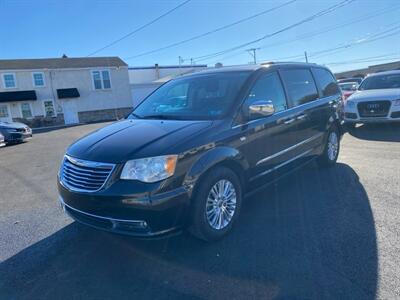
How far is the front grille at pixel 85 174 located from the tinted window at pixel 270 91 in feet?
6.05

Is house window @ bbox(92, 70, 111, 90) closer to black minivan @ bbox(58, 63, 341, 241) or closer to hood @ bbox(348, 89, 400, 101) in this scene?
hood @ bbox(348, 89, 400, 101)

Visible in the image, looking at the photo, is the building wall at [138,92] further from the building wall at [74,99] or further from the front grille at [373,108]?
the front grille at [373,108]

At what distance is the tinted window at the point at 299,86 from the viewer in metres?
4.64

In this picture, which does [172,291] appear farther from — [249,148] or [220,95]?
[220,95]

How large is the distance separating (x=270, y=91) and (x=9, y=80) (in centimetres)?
3008

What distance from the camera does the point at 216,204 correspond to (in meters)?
3.45

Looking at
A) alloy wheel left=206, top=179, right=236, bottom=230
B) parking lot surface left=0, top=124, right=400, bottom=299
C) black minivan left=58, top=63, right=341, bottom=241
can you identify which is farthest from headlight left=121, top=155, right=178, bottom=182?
parking lot surface left=0, top=124, right=400, bottom=299

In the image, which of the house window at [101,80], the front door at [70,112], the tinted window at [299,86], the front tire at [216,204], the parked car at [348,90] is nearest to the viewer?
the front tire at [216,204]

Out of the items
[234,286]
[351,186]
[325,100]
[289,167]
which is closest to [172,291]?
[234,286]

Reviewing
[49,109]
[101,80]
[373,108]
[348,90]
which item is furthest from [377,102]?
[49,109]

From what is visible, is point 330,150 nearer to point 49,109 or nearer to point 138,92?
point 49,109

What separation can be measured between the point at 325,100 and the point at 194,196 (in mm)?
3602

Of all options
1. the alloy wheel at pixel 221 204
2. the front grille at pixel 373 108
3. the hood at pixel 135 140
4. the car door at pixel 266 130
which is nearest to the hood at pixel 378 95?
the front grille at pixel 373 108

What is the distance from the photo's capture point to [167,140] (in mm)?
3166
